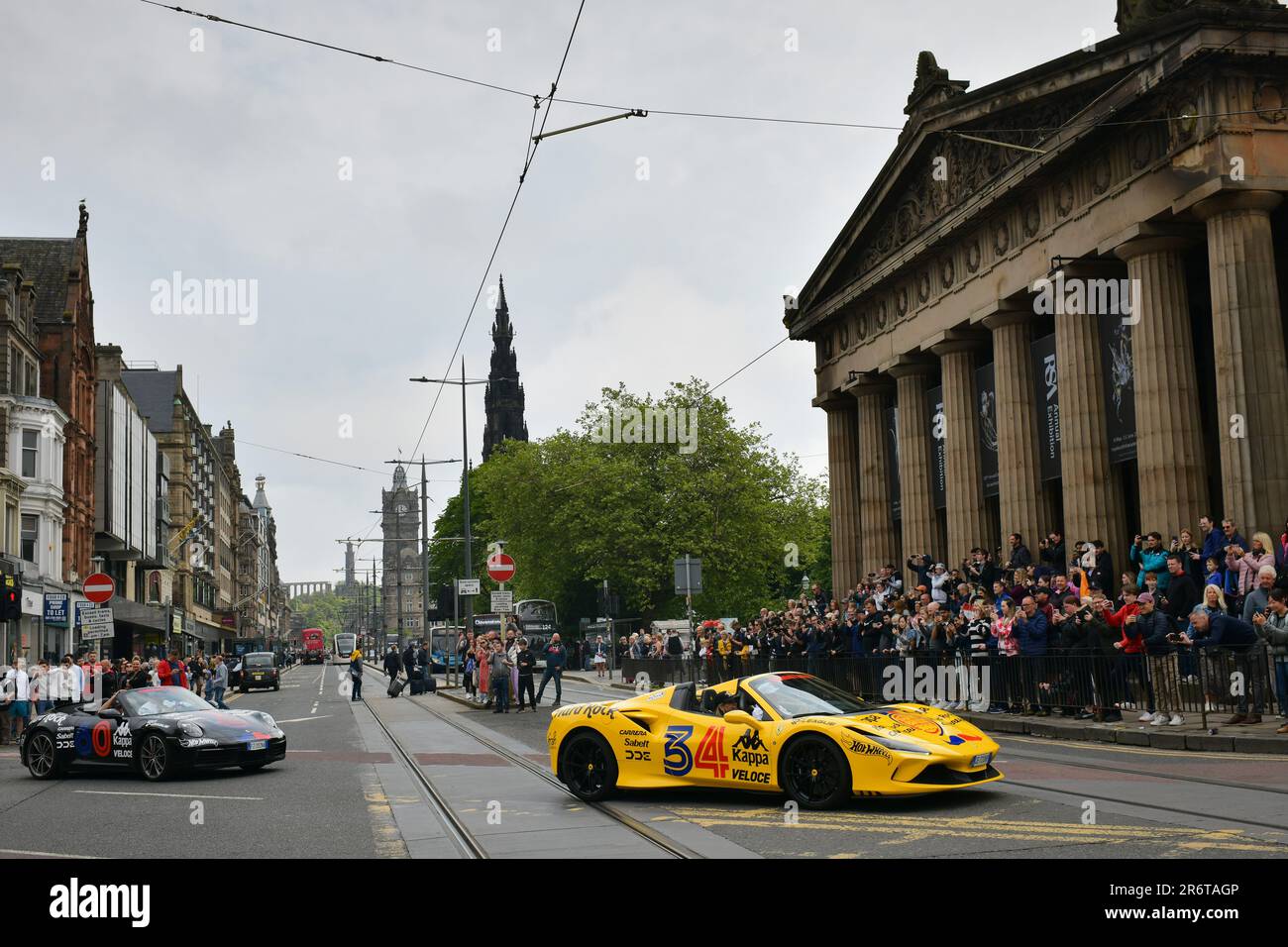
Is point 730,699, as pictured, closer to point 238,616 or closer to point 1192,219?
point 1192,219

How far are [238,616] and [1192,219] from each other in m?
122

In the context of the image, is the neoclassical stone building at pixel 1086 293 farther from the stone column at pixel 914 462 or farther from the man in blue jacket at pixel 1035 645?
the man in blue jacket at pixel 1035 645

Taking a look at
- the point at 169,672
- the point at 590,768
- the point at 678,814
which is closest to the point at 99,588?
the point at 169,672

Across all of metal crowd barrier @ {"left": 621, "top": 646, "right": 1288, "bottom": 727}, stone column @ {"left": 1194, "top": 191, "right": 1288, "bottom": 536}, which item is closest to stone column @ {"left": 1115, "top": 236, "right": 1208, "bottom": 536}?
stone column @ {"left": 1194, "top": 191, "right": 1288, "bottom": 536}

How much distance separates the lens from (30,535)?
44.7 meters

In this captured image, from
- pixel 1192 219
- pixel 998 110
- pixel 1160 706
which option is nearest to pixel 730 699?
pixel 1160 706

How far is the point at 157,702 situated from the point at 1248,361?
17.9 meters

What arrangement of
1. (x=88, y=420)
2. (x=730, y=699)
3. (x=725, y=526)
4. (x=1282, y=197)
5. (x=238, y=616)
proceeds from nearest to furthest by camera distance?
(x=730, y=699) → (x=1282, y=197) → (x=88, y=420) → (x=725, y=526) → (x=238, y=616)

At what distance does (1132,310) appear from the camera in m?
24.4

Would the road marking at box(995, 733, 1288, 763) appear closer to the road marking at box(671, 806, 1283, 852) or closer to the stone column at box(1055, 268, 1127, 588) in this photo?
the road marking at box(671, 806, 1283, 852)

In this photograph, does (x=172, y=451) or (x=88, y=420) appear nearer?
(x=88, y=420)

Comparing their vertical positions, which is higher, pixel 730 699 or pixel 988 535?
pixel 988 535

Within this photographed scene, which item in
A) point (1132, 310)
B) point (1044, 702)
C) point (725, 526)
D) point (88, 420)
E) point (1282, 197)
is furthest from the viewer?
point (725, 526)

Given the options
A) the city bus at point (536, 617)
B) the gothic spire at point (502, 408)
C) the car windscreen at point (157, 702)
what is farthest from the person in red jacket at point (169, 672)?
the gothic spire at point (502, 408)
